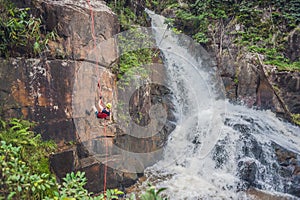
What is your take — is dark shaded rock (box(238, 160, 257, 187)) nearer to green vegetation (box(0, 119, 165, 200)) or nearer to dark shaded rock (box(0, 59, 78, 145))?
green vegetation (box(0, 119, 165, 200))

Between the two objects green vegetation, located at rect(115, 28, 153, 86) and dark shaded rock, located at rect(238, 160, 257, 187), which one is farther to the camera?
dark shaded rock, located at rect(238, 160, 257, 187)

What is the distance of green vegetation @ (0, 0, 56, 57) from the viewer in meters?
4.10

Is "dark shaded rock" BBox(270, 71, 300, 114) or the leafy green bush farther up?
"dark shaded rock" BBox(270, 71, 300, 114)

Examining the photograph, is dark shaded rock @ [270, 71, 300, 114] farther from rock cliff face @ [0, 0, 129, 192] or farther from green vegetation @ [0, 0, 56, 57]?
green vegetation @ [0, 0, 56, 57]

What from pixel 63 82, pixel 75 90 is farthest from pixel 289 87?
pixel 63 82

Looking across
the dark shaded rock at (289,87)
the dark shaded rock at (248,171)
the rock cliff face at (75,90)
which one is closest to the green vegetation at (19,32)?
the rock cliff face at (75,90)

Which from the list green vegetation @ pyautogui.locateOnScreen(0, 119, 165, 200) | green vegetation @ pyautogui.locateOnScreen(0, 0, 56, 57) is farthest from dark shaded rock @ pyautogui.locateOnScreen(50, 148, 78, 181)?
A: green vegetation @ pyautogui.locateOnScreen(0, 0, 56, 57)

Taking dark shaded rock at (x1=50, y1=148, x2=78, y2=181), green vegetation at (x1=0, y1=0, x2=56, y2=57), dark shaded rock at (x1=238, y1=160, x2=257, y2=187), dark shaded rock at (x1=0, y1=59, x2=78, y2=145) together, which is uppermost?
green vegetation at (x1=0, y1=0, x2=56, y2=57)

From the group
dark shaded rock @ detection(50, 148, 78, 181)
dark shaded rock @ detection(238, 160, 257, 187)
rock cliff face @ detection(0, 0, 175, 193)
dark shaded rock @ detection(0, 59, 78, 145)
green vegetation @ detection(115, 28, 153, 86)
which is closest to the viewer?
dark shaded rock @ detection(0, 59, 78, 145)

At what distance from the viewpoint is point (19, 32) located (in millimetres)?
4215

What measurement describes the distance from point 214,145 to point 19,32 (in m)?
6.19

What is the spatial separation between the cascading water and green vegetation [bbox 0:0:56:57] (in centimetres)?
448

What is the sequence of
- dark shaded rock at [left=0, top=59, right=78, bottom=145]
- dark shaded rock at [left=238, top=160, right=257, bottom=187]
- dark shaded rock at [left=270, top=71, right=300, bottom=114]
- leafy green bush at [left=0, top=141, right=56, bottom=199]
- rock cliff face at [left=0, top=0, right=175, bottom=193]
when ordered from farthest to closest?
dark shaded rock at [left=270, top=71, right=300, bottom=114] < dark shaded rock at [left=238, top=160, right=257, bottom=187] < rock cliff face at [left=0, top=0, right=175, bottom=193] < dark shaded rock at [left=0, top=59, right=78, bottom=145] < leafy green bush at [left=0, top=141, right=56, bottom=199]

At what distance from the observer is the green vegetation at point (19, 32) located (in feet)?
13.4
